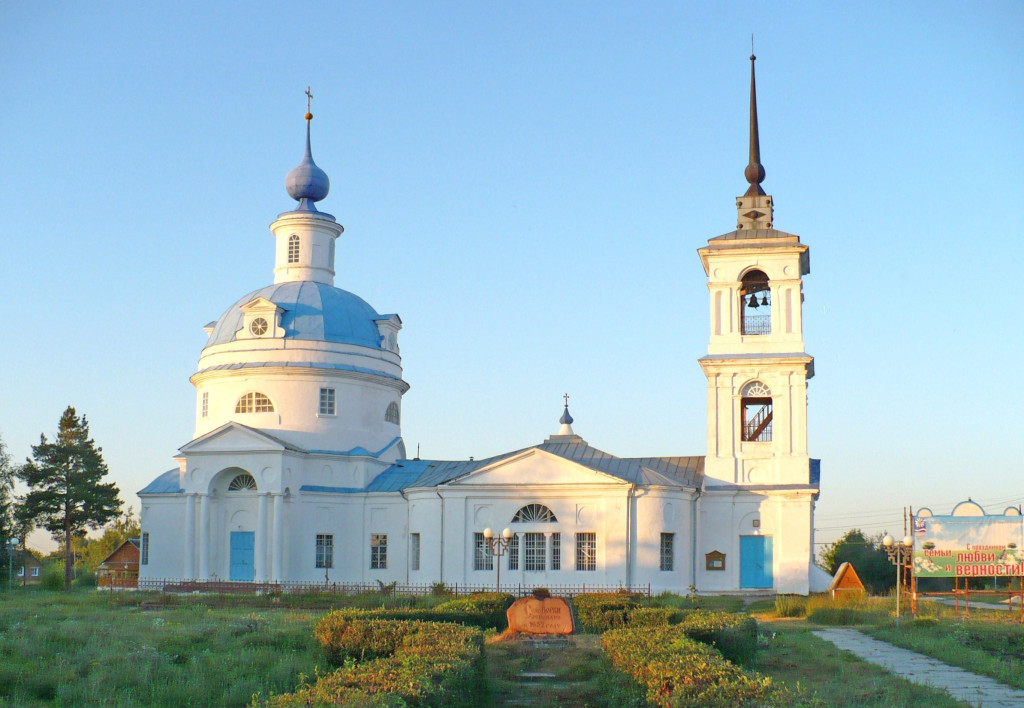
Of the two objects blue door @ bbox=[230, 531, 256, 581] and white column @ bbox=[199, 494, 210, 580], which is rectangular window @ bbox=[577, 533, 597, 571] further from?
white column @ bbox=[199, 494, 210, 580]

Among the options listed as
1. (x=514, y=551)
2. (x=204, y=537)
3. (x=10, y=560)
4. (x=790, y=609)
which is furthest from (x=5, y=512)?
(x=790, y=609)

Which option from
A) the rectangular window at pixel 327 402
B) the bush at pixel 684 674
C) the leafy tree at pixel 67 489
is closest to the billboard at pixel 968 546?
the bush at pixel 684 674

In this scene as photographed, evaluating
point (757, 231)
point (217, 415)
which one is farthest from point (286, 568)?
point (757, 231)

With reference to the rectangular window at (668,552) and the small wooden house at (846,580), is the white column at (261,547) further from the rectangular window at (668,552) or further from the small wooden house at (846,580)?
the small wooden house at (846,580)

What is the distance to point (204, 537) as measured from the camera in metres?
40.8

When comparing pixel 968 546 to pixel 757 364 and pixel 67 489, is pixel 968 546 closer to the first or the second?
pixel 757 364

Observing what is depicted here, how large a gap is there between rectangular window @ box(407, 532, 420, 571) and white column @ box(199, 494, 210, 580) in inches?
272

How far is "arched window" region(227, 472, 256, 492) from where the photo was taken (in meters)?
42.0

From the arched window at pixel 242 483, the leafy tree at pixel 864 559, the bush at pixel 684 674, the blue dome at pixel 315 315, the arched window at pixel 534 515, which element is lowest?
the leafy tree at pixel 864 559

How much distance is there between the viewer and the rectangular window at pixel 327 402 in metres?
43.4

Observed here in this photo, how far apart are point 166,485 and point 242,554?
4128 mm

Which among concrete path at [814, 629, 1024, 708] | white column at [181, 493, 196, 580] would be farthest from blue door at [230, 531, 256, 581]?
concrete path at [814, 629, 1024, 708]

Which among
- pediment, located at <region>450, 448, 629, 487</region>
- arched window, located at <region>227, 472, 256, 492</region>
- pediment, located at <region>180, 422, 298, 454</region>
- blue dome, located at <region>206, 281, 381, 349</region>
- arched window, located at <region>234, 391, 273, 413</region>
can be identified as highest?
blue dome, located at <region>206, 281, 381, 349</region>

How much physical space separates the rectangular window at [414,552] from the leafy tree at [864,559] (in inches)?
740
